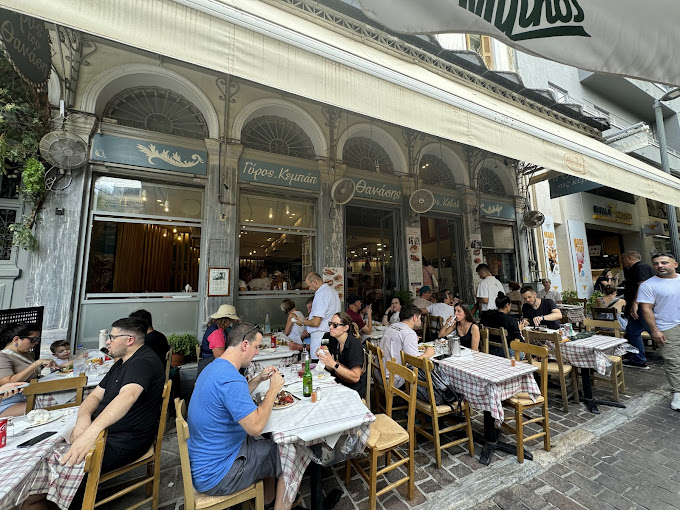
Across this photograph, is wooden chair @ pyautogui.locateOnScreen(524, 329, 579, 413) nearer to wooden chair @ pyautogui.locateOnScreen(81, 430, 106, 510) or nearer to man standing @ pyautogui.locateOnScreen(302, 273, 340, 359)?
man standing @ pyautogui.locateOnScreen(302, 273, 340, 359)

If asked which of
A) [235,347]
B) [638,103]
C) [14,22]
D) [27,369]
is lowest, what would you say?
[27,369]

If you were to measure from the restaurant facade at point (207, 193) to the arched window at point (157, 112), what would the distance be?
0.02 meters

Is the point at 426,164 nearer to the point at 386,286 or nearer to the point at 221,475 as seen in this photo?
the point at 386,286

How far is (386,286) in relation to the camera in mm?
8438

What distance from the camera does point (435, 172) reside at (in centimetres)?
919

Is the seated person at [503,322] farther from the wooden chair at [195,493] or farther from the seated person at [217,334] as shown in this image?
the seated person at [217,334]

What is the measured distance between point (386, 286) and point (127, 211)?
21.2ft

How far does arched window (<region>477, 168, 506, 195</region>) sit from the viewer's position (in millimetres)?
9852

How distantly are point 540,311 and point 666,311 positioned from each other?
1.61 metres

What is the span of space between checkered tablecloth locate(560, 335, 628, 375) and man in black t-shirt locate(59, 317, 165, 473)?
5366 mm

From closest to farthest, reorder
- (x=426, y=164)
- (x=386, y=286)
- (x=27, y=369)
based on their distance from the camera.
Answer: (x=27, y=369)
(x=386, y=286)
(x=426, y=164)

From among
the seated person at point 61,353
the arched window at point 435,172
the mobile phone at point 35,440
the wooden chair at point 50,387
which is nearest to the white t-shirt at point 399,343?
the mobile phone at point 35,440

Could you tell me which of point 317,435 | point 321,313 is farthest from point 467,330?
point 317,435

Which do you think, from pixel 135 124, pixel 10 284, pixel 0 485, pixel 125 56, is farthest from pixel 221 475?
pixel 125 56
